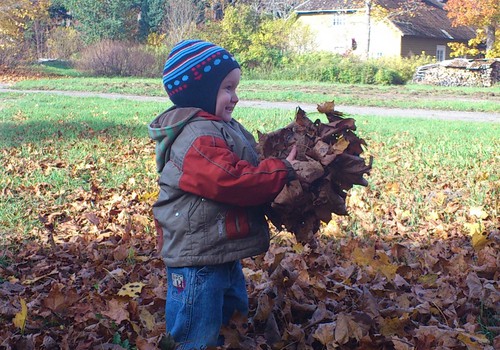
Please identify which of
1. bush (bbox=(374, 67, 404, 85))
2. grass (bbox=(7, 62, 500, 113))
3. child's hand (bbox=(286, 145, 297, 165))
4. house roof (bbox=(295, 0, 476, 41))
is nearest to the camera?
child's hand (bbox=(286, 145, 297, 165))

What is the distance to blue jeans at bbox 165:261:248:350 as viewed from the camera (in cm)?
273

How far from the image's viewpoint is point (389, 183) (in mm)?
6512

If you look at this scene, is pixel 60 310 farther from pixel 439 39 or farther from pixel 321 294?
pixel 439 39

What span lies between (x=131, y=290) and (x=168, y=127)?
5.18 feet

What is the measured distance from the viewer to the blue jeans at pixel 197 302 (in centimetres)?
273

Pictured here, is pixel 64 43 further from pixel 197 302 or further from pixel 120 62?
pixel 197 302

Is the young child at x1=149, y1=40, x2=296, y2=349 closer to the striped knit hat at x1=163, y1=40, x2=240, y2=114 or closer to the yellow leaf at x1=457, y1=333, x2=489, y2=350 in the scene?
the striped knit hat at x1=163, y1=40, x2=240, y2=114

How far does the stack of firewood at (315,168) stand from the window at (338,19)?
43.3 m

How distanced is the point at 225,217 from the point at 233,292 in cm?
50

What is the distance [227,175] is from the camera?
99.5 inches

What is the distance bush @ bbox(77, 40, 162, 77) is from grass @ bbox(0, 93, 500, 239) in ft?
62.7

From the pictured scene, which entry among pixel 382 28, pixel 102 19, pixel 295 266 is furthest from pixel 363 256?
pixel 102 19

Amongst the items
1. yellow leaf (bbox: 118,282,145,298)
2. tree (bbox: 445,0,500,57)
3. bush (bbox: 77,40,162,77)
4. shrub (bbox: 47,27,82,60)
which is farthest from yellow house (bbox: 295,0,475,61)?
yellow leaf (bbox: 118,282,145,298)

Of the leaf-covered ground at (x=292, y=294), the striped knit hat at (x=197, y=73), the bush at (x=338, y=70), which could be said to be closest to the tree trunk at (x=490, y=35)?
the bush at (x=338, y=70)
